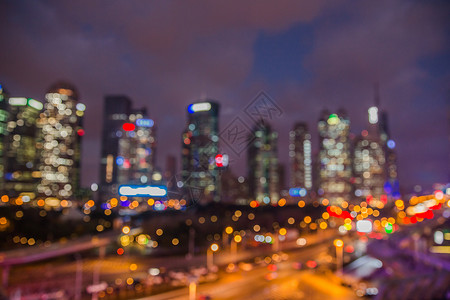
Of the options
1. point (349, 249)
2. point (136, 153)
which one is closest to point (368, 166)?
point (136, 153)

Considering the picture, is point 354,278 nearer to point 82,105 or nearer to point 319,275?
point 319,275

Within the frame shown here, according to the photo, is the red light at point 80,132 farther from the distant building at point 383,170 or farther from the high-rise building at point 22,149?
the distant building at point 383,170

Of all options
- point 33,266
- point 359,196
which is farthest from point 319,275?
point 359,196

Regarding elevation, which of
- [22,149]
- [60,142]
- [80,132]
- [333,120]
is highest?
[333,120]

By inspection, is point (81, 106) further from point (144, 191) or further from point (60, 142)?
point (144, 191)

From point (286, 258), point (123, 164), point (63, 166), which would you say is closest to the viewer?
point (286, 258)
